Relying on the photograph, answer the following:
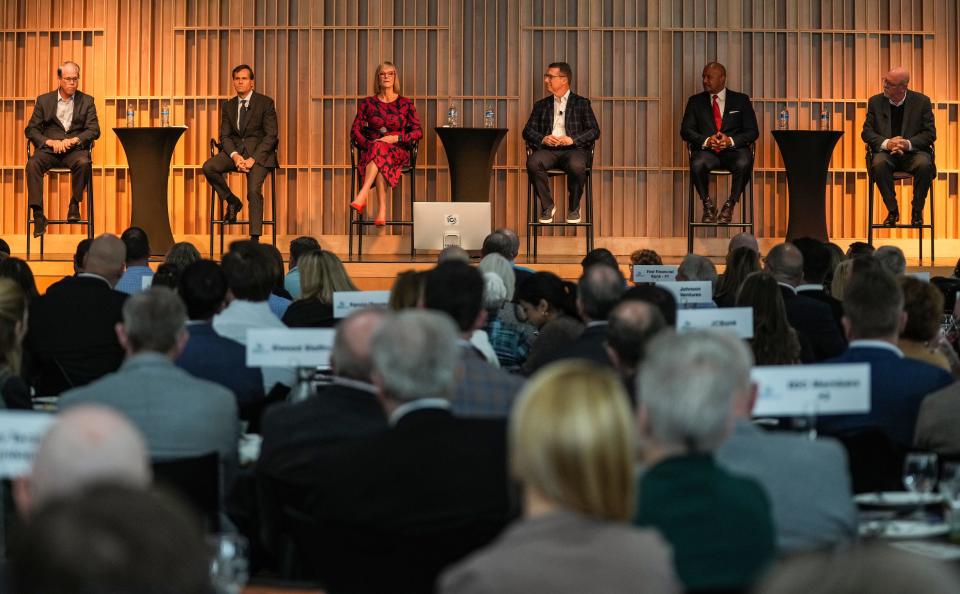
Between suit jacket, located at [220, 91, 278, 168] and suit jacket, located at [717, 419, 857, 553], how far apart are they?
8.30 meters

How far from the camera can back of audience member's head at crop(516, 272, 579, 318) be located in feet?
19.2

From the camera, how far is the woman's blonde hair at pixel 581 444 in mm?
1763

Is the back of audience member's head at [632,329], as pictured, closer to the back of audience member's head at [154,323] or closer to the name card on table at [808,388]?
the name card on table at [808,388]

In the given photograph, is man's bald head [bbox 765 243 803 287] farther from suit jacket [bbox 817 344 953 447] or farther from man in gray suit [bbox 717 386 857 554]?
man in gray suit [bbox 717 386 857 554]

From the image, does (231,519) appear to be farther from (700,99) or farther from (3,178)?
(3,178)

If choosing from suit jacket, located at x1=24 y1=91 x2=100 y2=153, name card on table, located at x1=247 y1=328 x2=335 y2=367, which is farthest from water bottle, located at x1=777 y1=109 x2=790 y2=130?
name card on table, located at x1=247 y1=328 x2=335 y2=367

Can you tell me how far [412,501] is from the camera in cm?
251

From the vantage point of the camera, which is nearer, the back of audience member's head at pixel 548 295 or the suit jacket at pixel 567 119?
the back of audience member's head at pixel 548 295

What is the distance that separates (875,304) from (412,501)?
2040 mm

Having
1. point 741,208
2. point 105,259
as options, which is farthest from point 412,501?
point 741,208

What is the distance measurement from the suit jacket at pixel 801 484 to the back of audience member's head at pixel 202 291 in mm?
2527

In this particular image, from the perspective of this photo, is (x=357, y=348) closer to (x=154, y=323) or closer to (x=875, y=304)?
(x=154, y=323)

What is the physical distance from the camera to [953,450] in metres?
3.61

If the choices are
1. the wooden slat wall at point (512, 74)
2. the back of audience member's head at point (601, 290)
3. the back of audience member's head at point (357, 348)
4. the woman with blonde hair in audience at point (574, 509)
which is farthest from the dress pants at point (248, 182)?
the woman with blonde hair in audience at point (574, 509)
